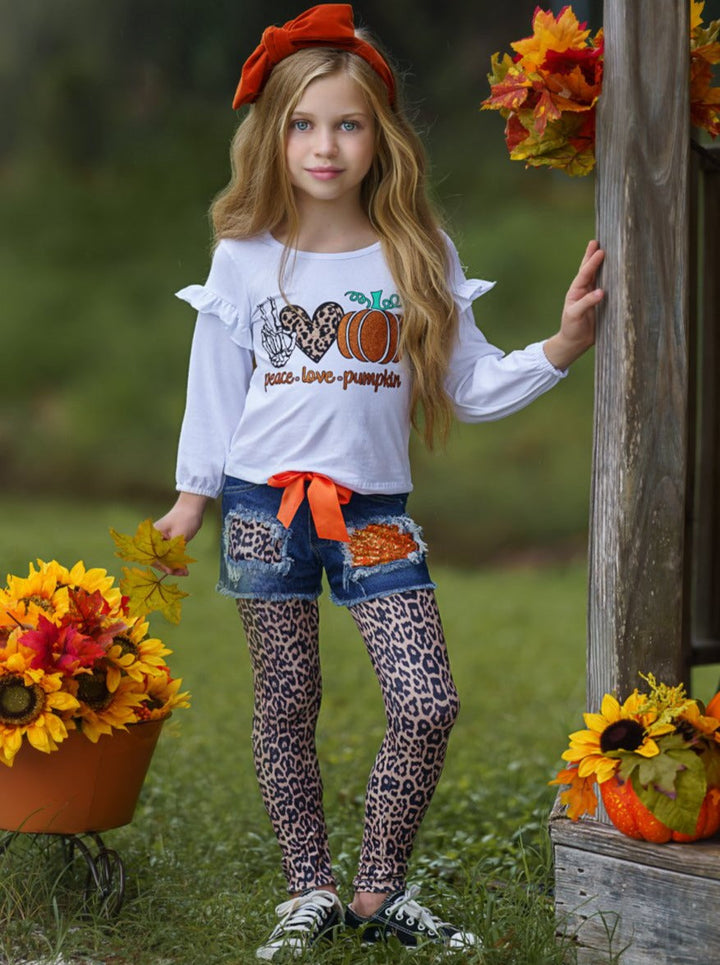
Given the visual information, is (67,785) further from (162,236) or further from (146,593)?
(162,236)

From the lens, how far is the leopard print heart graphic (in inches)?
107

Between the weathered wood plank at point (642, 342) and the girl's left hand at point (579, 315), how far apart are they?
29 mm

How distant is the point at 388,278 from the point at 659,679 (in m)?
0.97

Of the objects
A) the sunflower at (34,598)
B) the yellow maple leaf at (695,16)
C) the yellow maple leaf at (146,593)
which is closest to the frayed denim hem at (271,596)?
the yellow maple leaf at (146,593)

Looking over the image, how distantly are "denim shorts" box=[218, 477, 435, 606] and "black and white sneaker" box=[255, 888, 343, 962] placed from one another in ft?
2.00

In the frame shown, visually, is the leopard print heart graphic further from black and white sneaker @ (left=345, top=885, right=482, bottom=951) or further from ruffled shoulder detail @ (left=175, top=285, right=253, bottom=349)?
black and white sneaker @ (left=345, top=885, right=482, bottom=951)

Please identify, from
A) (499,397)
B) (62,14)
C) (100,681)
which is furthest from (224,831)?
(62,14)

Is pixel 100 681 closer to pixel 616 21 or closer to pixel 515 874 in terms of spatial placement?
pixel 515 874

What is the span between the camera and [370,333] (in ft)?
8.96

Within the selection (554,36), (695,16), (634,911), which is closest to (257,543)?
(634,911)

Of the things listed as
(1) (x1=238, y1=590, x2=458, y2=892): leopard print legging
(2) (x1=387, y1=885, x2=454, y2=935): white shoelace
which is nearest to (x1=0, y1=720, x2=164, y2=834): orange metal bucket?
(1) (x1=238, y1=590, x2=458, y2=892): leopard print legging

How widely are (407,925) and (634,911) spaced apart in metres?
0.47

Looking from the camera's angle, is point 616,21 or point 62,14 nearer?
point 616,21

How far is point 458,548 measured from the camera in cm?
1110
